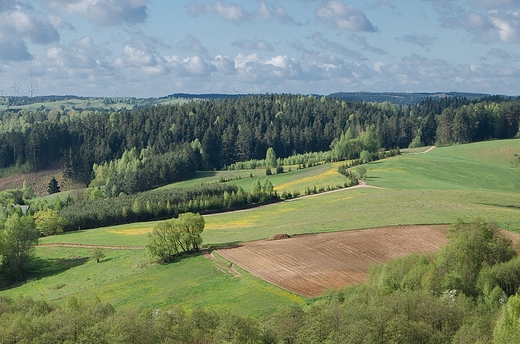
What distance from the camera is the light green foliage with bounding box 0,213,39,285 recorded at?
77.1m

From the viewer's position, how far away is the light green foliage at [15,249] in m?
77.1

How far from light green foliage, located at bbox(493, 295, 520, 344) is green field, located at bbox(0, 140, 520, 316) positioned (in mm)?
20654

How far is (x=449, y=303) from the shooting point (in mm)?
40719

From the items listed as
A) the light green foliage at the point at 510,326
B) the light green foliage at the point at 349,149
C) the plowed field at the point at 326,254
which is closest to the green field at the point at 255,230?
the plowed field at the point at 326,254

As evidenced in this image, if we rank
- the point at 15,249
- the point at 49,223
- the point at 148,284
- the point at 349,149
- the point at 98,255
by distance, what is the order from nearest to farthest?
the point at 148,284 → the point at 98,255 → the point at 15,249 → the point at 49,223 → the point at 349,149

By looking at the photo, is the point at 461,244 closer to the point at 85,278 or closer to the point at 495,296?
the point at 495,296

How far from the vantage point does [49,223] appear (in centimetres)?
10356

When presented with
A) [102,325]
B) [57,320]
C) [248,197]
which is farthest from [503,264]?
[248,197]

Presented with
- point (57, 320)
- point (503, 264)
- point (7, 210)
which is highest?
point (503, 264)

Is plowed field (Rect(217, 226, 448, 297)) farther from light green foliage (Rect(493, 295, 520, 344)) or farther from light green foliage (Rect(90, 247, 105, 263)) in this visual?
light green foliage (Rect(493, 295, 520, 344))

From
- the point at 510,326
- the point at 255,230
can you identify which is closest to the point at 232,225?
the point at 255,230

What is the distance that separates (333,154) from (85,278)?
11477cm

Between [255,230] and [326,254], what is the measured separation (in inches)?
869

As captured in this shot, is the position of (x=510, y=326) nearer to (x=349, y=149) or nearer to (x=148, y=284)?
(x=148, y=284)
